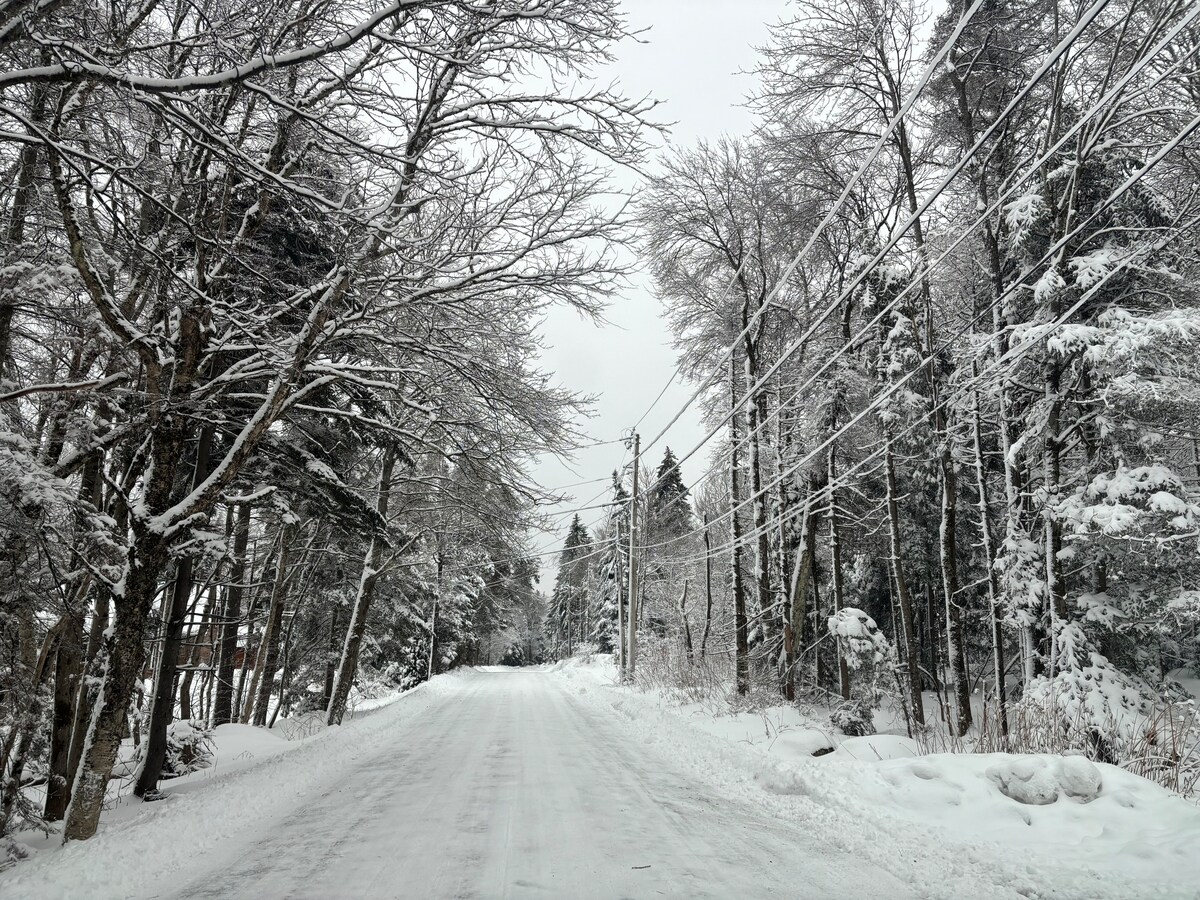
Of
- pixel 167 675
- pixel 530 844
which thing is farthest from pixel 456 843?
pixel 167 675

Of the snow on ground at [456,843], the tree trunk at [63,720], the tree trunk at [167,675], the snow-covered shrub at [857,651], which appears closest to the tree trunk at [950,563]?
the snow-covered shrub at [857,651]

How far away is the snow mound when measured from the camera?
16.0 ft

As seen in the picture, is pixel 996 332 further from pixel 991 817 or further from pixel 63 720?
pixel 63 720

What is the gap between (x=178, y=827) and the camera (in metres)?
4.94

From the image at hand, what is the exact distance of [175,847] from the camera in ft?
14.9

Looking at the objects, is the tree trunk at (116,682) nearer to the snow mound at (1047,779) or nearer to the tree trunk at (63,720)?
the tree trunk at (63,720)

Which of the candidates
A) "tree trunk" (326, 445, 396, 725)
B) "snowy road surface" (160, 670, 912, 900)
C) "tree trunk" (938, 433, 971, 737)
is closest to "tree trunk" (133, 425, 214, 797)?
"snowy road surface" (160, 670, 912, 900)

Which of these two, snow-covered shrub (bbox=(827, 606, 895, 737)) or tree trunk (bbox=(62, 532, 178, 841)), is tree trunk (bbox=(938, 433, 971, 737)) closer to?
snow-covered shrub (bbox=(827, 606, 895, 737))

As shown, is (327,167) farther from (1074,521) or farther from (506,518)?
(1074,521)

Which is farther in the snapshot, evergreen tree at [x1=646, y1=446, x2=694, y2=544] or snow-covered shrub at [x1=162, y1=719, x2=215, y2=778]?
evergreen tree at [x1=646, y1=446, x2=694, y2=544]

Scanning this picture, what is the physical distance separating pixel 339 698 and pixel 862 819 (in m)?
12.3

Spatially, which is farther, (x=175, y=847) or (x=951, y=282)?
(x=951, y=282)

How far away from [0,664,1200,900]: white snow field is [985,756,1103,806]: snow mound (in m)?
0.02

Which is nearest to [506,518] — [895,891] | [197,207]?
[197,207]
